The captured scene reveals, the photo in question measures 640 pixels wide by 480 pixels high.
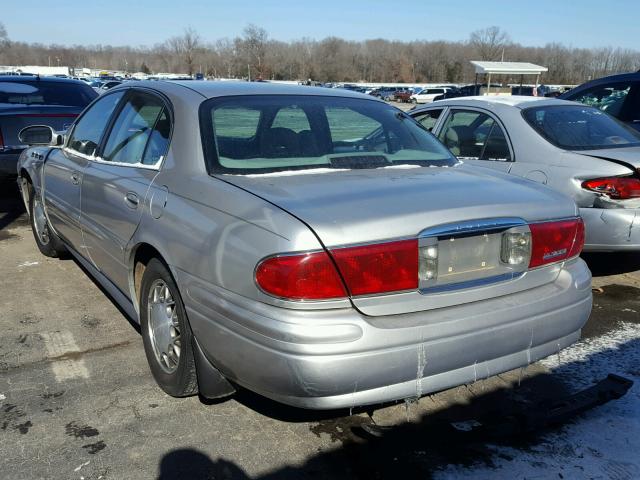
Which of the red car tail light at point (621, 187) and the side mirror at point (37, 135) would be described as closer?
the red car tail light at point (621, 187)

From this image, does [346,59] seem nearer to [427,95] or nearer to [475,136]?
[427,95]

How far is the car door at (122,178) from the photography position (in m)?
3.18

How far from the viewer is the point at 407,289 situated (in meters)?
2.33

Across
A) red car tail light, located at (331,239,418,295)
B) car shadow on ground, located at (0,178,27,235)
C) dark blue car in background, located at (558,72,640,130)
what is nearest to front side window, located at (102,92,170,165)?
red car tail light, located at (331,239,418,295)

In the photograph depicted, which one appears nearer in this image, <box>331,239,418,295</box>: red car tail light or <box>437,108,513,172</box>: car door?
<box>331,239,418,295</box>: red car tail light

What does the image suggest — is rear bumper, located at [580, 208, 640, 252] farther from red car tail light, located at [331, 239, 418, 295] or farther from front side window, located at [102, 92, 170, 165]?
front side window, located at [102, 92, 170, 165]

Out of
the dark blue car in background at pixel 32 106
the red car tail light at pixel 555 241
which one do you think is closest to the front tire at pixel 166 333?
the red car tail light at pixel 555 241

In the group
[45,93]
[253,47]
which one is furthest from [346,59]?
[45,93]

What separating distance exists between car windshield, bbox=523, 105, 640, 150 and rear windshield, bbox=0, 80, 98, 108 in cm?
591

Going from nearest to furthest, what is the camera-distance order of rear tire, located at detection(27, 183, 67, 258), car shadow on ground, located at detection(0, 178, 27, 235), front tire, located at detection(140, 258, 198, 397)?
front tire, located at detection(140, 258, 198, 397) < rear tire, located at detection(27, 183, 67, 258) < car shadow on ground, located at detection(0, 178, 27, 235)

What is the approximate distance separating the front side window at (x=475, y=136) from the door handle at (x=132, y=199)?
324cm

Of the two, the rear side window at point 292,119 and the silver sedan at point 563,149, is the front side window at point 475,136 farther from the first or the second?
the rear side window at point 292,119

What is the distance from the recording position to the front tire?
281cm

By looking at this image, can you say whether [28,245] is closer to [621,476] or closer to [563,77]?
[621,476]
